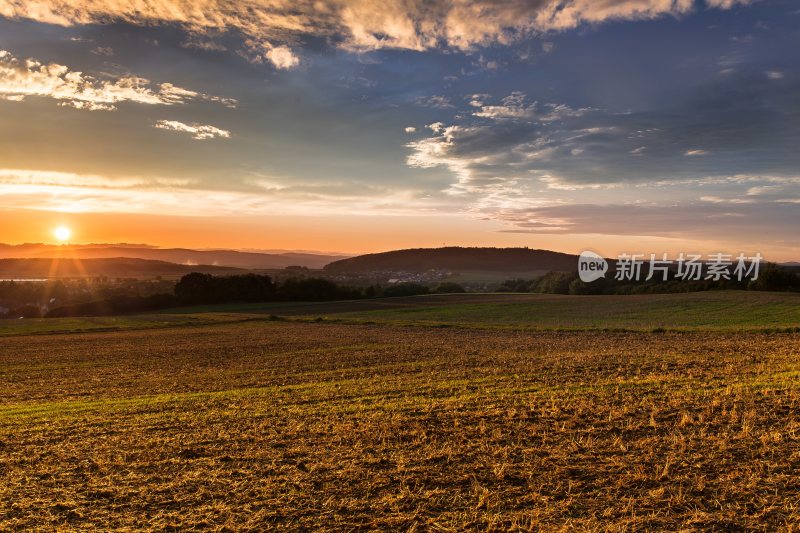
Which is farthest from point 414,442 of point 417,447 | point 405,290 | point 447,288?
point 447,288

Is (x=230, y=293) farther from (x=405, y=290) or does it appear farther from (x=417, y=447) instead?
(x=417, y=447)

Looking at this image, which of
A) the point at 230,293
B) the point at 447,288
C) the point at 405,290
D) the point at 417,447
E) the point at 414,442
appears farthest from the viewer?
the point at 447,288

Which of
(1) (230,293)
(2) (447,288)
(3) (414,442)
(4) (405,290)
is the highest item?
(3) (414,442)

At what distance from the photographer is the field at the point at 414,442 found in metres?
7.71

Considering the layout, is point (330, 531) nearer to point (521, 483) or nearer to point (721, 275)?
point (521, 483)

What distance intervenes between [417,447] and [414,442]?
0.99ft

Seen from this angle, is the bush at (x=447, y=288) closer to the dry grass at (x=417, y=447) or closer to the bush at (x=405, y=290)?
the bush at (x=405, y=290)

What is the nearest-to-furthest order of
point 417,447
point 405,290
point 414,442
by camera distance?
point 417,447 < point 414,442 < point 405,290

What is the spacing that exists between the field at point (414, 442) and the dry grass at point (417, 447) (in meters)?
0.05

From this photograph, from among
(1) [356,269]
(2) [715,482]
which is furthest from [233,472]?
(1) [356,269]

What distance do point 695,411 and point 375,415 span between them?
7.85m

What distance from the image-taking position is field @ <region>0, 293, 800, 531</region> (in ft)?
25.3

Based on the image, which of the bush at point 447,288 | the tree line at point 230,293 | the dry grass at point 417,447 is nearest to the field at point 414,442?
the dry grass at point 417,447

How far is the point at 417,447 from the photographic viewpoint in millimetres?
10797
